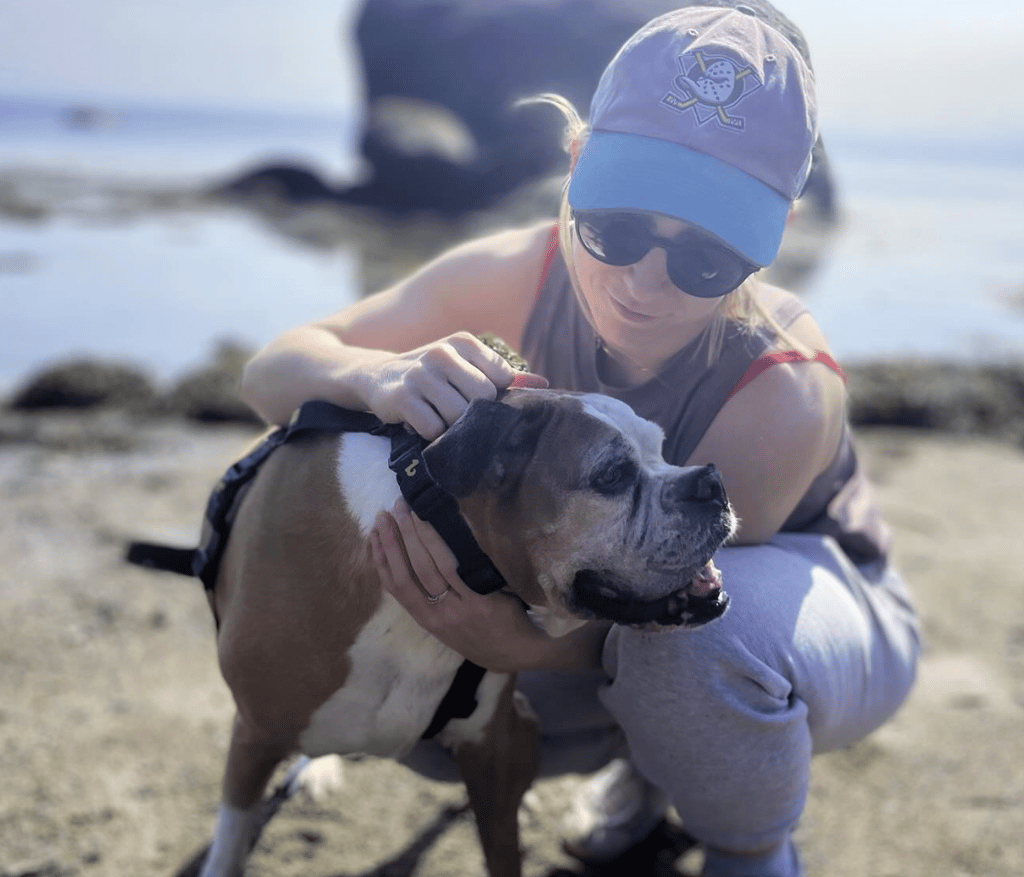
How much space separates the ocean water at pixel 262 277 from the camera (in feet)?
22.9

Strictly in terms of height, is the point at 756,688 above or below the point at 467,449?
below

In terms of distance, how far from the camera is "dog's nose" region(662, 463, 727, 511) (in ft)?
6.20

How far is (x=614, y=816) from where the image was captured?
275 centimetres

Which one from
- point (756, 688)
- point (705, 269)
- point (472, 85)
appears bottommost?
point (472, 85)

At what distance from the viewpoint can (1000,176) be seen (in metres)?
18.3

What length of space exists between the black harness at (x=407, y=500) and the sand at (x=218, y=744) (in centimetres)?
68

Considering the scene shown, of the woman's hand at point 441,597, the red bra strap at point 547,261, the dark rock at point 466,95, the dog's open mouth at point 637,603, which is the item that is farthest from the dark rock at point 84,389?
the dark rock at point 466,95

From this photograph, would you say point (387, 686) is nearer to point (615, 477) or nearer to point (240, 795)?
point (240, 795)

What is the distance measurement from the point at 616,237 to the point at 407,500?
0.67 m

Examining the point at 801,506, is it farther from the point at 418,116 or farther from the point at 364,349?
the point at 418,116

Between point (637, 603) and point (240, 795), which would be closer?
point (637, 603)

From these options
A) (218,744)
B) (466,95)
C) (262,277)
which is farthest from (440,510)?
(466,95)

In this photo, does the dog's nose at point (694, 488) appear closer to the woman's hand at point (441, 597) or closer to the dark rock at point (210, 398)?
the woman's hand at point (441, 597)

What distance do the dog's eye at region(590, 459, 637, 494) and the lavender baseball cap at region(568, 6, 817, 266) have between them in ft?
1.57
